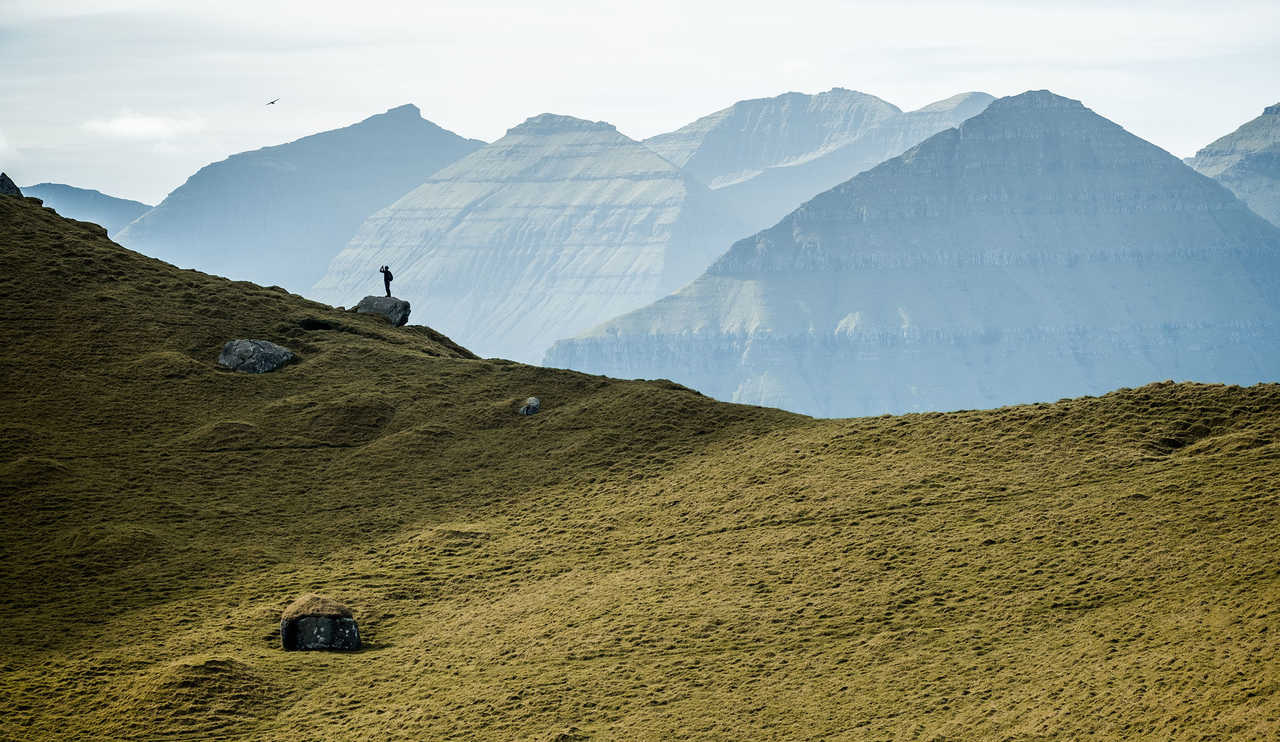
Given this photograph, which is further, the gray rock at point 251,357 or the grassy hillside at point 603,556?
the gray rock at point 251,357

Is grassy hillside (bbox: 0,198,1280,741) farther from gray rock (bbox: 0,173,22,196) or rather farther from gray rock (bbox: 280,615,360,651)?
gray rock (bbox: 0,173,22,196)

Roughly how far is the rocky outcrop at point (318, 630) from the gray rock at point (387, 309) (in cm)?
3226

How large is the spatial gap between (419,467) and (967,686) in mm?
23092

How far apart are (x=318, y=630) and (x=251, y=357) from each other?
22.9 m

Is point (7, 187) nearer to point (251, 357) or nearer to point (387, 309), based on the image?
point (387, 309)

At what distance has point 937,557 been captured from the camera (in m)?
30.6

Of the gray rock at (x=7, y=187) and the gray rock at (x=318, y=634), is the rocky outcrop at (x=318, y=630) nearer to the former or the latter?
the gray rock at (x=318, y=634)

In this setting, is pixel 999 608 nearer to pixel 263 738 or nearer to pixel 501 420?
pixel 263 738

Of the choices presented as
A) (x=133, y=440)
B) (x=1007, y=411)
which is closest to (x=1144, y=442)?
(x=1007, y=411)

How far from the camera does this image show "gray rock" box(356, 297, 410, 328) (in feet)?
203

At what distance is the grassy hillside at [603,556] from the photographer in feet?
81.3

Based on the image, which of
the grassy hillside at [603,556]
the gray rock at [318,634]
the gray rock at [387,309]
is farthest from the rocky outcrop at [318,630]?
the gray rock at [387,309]

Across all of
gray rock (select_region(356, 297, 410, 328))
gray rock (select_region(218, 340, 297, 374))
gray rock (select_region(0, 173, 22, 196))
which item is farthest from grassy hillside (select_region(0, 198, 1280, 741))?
gray rock (select_region(0, 173, 22, 196))

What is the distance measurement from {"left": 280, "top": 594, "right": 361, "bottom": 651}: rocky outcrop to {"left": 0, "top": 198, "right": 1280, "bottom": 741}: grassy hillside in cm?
59
